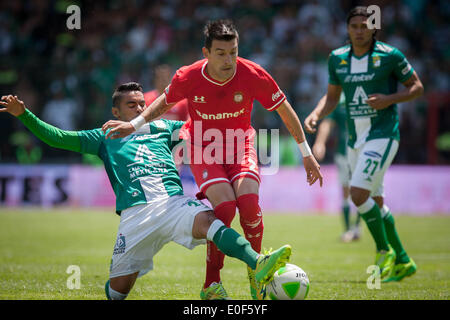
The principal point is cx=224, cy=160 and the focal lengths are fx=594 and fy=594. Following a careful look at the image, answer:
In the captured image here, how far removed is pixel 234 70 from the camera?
5312 millimetres

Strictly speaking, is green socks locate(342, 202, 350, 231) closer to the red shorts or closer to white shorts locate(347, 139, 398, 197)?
white shorts locate(347, 139, 398, 197)

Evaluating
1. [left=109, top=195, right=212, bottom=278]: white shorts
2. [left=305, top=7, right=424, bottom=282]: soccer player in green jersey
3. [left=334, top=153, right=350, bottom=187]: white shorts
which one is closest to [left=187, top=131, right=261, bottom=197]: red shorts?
[left=109, top=195, right=212, bottom=278]: white shorts

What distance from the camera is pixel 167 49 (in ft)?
63.0

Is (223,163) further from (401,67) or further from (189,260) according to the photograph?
(189,260)

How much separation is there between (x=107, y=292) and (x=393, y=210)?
1170 cm

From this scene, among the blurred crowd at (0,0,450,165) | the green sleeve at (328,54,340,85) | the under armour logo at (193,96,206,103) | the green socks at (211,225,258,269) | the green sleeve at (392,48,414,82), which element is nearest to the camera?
the green socks at (211,225,258,269)

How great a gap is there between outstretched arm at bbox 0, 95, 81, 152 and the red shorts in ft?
3.66

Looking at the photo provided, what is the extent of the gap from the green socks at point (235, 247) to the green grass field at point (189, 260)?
978 millimetres

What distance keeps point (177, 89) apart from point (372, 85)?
8.88 ft

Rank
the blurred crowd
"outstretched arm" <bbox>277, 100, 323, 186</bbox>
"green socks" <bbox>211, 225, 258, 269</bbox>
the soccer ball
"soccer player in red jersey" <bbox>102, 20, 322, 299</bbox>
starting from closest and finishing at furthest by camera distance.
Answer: "green socks" <bbox>211, 225, 258, 269</bbox> → the soccer ball → "soccer player in red jersey" <bbox>102, 20, 322, 299</bbox> → "outstretched arm" <bbox>277, 100, 323, 186</bbox> → the blurred crowd

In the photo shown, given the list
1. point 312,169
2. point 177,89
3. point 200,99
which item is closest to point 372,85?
point 312,169

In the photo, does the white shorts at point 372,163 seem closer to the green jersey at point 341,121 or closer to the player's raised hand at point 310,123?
the player's raised hand at point 310,123

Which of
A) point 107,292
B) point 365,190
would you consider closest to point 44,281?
point 107,292

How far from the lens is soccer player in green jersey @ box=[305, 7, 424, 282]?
6695 millimetres
